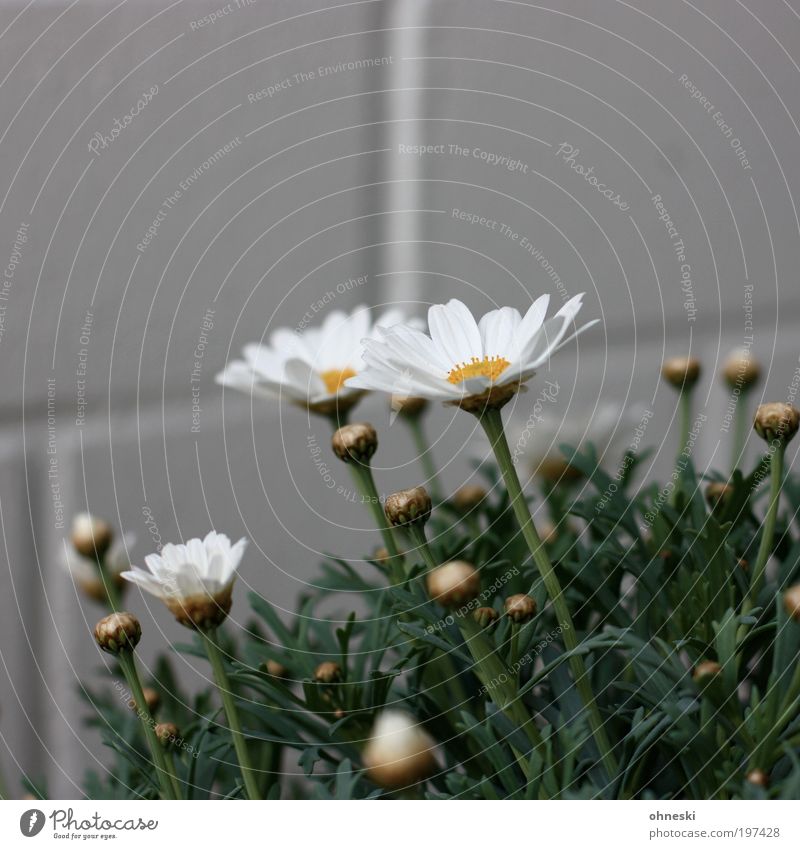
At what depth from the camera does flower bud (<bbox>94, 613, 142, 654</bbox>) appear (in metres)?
0.21

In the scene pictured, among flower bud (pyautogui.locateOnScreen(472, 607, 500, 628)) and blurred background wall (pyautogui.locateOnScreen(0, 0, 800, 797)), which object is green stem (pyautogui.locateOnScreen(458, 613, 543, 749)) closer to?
flower bud (pyautogui.locateOnScreen(472, 607, 500, 628))

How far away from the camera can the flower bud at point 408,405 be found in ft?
0.78

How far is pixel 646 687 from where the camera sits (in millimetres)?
206

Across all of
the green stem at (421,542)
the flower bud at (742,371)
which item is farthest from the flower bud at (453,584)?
the flower bud at (742,371)

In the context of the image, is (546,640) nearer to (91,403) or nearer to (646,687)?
(646,687)

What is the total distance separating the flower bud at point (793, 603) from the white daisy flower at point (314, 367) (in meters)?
0.11

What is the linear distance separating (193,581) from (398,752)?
6cm

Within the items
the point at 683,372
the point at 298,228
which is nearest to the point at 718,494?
the point at 683,372

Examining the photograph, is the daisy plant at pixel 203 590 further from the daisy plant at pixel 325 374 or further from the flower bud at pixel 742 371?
the flower bud at pixel 742 371

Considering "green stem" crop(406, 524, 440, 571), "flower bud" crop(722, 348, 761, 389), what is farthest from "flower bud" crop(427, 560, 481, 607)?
"flower bud" crop(722, 348, 761, 389)

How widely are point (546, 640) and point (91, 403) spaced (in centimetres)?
26

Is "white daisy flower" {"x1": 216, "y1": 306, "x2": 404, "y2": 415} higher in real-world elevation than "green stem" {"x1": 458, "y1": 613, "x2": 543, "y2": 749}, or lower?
higher

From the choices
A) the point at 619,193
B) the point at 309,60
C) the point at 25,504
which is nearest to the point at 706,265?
the point at 619,193

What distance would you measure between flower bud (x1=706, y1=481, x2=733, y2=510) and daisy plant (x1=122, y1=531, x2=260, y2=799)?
0.12 meters
